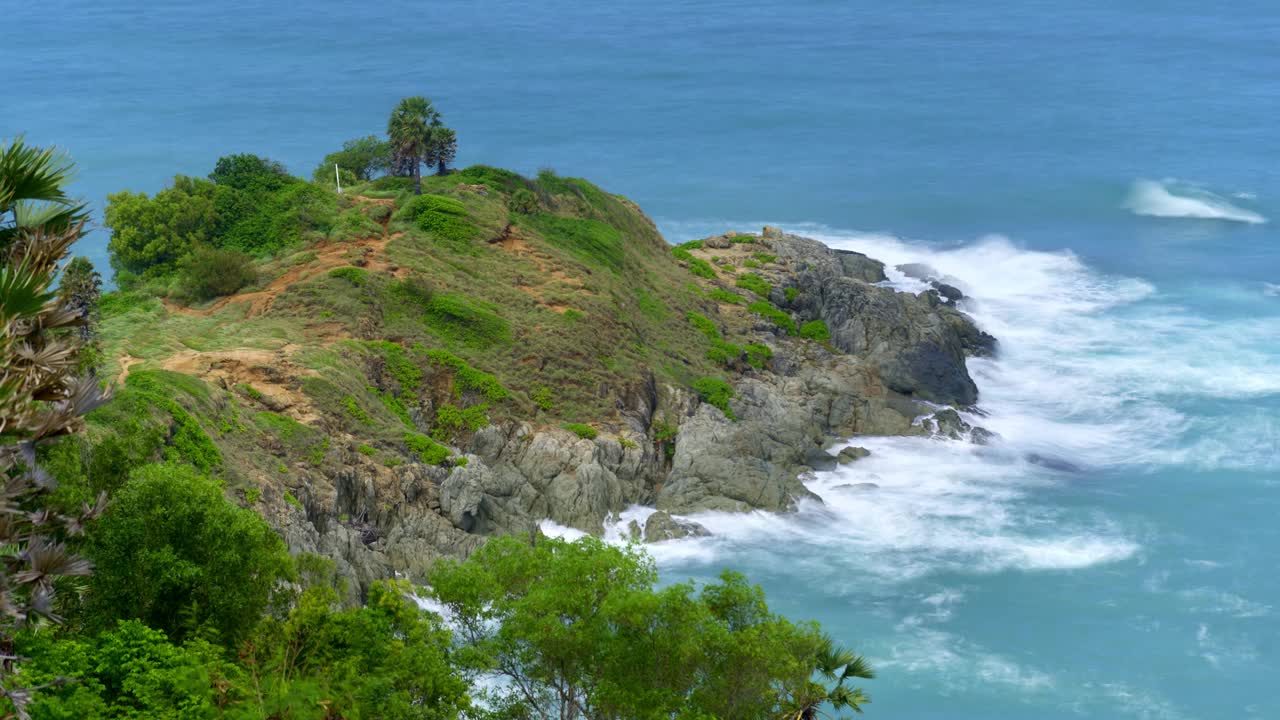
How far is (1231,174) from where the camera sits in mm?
125562

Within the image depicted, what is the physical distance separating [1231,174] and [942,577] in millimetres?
87099

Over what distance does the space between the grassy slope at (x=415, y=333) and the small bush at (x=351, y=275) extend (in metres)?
0.07

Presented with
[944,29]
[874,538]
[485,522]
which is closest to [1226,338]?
[874,538]

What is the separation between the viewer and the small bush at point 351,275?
6022cm

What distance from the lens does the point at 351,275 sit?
198ft

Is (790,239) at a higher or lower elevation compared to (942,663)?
higher

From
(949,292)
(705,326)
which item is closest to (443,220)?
(705,326)

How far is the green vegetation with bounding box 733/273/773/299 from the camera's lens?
78.4 meters

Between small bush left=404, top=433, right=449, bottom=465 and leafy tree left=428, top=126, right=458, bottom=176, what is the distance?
24.5 meters

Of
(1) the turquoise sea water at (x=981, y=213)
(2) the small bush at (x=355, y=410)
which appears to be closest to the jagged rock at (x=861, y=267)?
(1) the turquoise sea water at (x=981, y=213)

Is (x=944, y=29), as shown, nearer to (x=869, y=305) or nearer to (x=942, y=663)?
(x=869, y=305)

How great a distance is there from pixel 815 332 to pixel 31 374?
198 feet

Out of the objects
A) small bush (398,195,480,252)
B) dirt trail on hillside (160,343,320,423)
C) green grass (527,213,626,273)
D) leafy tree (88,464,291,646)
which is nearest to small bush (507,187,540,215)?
green grass (527,213,626,273)

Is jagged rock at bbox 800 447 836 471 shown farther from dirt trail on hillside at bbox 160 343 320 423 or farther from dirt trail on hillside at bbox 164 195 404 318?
dirt trail on hillside at bbox 160 343 320 423
